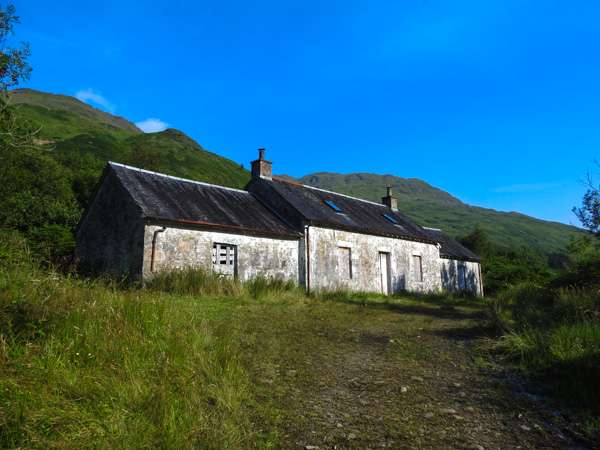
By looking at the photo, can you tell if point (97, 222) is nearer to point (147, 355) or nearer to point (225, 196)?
point (225, 196)

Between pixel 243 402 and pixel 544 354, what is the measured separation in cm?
410

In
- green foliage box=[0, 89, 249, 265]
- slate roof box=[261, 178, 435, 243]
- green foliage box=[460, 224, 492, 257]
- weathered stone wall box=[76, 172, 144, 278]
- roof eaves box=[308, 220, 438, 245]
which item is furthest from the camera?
green foliage box=[460, 224, 492, 257]

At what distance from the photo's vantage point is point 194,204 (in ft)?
46.3

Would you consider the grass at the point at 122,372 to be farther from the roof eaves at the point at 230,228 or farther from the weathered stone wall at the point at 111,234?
the weathered stone wall at the point at 111,234

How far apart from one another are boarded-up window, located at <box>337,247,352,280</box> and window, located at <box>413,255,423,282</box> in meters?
5.09

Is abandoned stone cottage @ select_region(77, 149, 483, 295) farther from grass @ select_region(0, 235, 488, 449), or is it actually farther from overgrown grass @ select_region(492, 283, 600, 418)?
overgrown grass @ select_region(492, 283, 600, 418)

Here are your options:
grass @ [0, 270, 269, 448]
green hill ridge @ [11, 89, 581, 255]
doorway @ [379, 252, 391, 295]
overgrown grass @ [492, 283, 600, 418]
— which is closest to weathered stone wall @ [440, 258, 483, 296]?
green hill ridge @ [11, 89, 581, 255]

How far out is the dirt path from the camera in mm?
3371

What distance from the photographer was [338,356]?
5680 millimetres

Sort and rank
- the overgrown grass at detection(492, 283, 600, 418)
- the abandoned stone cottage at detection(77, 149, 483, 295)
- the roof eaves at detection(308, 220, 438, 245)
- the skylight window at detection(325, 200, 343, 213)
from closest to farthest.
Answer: the overgrown grass at detection(492, 283, 600, 418), the abandoned stone cottage at detection(77, 149, 483, 295), the roof eaves at detection(308, 220, 438, 245), the skylight window at detection(325, 200, 343, 213)

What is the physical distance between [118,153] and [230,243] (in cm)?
5094

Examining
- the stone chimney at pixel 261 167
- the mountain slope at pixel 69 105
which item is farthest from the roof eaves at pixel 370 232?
the mountain slope at pixel 69 105

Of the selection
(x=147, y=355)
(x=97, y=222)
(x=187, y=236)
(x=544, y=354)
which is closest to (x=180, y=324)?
(x=147, y=355)

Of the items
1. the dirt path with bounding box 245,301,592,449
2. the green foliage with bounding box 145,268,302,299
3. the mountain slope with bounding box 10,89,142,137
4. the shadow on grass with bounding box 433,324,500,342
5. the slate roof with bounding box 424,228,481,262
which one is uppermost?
the mountain slope with bounding box 10,89,142,137
